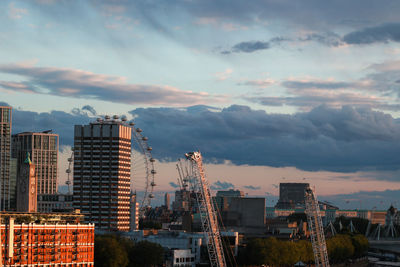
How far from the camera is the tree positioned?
191000 millimetres

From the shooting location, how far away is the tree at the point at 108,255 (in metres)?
191

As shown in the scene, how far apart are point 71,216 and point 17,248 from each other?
26321 millimetres

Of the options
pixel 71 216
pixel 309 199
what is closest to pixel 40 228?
pixel 71 216

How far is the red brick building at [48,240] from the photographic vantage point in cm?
15775

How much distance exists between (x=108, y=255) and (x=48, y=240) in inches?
1079

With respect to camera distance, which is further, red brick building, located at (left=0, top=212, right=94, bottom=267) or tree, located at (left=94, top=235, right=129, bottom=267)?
tree, located at (left=94, top=235, right=129, bottom=267)

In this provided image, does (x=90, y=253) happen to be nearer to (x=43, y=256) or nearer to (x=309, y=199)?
(x=43, y=256)

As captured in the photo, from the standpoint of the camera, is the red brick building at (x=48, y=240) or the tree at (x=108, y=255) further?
the tree at (x=108, y=255)

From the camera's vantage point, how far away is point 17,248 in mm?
157000

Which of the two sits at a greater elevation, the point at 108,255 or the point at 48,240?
A: the point at 48,240

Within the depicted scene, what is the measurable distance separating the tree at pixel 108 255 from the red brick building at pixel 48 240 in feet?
33.0

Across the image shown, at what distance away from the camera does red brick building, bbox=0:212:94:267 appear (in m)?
158

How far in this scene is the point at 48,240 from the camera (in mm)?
167250

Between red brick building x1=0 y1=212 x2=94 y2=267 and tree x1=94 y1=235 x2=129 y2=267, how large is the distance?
396 inches
